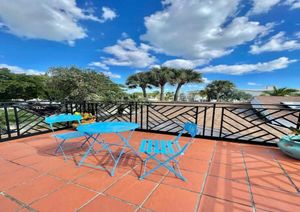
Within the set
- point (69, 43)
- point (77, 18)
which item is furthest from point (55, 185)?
point (69, 43)

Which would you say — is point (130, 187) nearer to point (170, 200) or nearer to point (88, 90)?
point (170, 200)

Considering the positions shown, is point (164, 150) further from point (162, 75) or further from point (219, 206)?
point (162, 75)

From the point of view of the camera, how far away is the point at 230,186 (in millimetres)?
1599

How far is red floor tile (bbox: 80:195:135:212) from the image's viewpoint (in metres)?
1.25

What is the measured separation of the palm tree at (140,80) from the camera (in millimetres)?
17219

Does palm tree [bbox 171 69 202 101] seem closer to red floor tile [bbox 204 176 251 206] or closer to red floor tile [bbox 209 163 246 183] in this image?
red floor tile [bbox 209 163 246 183]

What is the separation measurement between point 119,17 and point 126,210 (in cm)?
640

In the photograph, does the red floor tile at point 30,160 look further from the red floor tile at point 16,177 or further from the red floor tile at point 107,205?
the red floor tile at point 107,205

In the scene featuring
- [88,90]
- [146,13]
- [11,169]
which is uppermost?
[146,13]

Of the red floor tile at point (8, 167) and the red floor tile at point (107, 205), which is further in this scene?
the red floor tile at point (8, 167)

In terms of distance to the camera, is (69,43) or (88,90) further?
(69,43)

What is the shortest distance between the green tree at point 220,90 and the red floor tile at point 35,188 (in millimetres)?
24918

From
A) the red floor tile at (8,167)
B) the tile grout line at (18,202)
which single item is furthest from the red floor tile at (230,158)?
the red floor tile at (8,167)

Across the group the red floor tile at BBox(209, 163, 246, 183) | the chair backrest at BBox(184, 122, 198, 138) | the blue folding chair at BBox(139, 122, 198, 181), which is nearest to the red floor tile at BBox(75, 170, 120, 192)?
the blue folding chair at BBox(139, 122, 198, 181)
